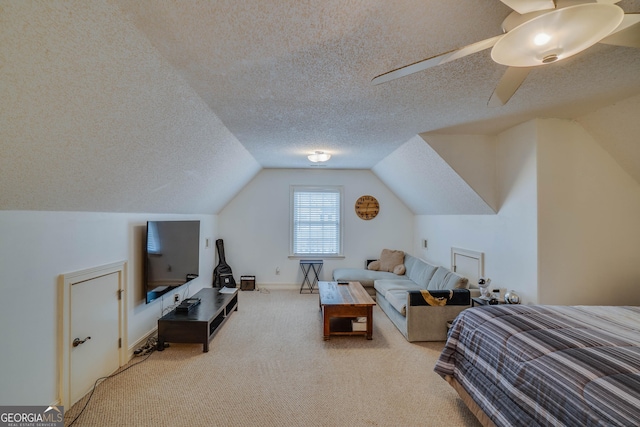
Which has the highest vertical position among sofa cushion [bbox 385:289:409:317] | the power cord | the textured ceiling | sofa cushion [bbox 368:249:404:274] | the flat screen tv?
the textured ceiling

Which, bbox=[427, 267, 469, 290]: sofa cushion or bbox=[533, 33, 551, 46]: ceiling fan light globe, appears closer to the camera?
bbox=[533, 33, 551, 46]: ceiling fan light globe

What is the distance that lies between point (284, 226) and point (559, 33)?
516 cm

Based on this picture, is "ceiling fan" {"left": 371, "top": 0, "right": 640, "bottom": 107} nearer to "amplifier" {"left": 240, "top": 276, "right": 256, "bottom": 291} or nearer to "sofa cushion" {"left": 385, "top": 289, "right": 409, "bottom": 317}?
"sofa cushion" {"left": 385, "top": 289, "right": 409, "bottom": 317}

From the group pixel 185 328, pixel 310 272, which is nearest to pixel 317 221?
pixel 310 272

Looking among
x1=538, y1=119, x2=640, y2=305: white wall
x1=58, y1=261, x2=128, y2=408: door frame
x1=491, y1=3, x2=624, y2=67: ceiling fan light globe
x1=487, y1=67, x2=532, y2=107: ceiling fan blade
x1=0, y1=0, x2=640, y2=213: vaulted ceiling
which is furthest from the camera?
x1=538, y1=119, x2=640, y2=305: white wall

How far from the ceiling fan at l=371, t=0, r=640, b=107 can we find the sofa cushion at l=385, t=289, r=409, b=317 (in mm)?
2879

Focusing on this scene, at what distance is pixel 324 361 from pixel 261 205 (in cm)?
362

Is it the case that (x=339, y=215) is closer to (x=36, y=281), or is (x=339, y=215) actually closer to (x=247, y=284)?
(x=247, y=284)

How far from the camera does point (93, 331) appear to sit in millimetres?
2391

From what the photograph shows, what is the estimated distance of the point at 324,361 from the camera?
292 cm

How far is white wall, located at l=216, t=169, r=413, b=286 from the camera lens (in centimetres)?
582

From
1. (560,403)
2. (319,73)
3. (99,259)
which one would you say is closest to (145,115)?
(319,73)

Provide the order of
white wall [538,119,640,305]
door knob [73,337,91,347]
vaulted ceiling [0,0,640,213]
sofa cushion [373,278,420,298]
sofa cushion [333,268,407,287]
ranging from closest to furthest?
vaulted ceiling [0,0,640,213], door knob [73,337,91,347], white wall [538,119,640,305], sofa cushion [373,278,420,298], sofa cushion [333,268,407,287]

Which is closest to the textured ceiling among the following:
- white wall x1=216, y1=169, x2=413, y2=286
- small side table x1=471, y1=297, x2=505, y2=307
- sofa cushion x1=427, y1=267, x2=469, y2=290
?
sofa cushion x1=427, y1=267, x2=469, y2=290
